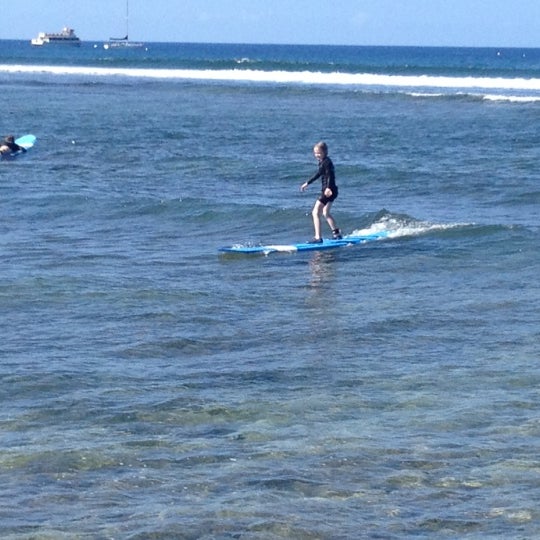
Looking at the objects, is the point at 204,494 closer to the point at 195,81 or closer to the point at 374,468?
the point at 374,468

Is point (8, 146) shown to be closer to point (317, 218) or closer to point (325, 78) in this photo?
point (317, 218)

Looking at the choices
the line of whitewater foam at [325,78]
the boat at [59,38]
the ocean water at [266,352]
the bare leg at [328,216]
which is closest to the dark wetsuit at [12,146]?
the ocean water at [266,352]

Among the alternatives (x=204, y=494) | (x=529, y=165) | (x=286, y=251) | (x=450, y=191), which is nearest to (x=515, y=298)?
(x=286, y=251)

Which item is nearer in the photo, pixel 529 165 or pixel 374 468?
pixel 374 468

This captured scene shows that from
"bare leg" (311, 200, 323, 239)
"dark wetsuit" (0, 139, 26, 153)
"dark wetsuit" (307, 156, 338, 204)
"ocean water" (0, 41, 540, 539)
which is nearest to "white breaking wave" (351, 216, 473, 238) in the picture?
"ocean water" (0, 41, 540, 539)

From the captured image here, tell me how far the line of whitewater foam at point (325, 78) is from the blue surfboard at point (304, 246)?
42.1 metres

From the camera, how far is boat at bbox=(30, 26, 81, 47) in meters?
159

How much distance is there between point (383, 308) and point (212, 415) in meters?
4.11

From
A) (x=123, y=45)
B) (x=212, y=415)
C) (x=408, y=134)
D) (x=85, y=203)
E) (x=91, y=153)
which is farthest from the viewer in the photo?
(x=123, y=45)

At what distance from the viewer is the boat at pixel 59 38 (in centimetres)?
15925

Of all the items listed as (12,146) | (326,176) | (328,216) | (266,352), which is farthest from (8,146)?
(266,352)

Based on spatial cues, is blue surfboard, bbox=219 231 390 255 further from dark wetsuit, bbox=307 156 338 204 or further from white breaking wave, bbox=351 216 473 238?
A: dark wetsuit, bbox=307 156 338 204

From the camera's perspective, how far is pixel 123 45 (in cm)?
16688

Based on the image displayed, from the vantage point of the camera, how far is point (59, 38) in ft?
530
